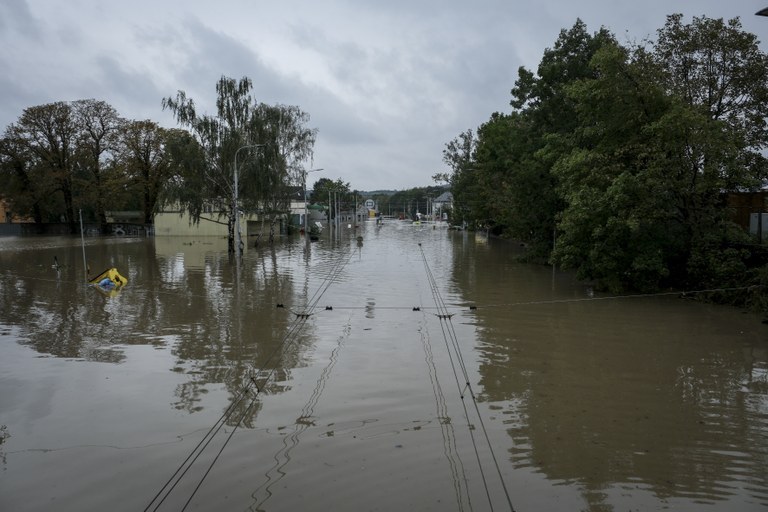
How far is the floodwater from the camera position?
5.90 meters

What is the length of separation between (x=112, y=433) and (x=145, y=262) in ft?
88.7

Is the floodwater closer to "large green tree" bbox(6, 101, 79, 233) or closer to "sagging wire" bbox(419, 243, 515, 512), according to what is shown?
"sagging wire" bbox(419, 243, 515, 512)

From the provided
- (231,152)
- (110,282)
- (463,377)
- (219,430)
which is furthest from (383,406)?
(231,152)

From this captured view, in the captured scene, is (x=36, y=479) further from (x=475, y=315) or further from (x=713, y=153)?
(x=713, y=153)

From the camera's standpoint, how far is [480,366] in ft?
34.9

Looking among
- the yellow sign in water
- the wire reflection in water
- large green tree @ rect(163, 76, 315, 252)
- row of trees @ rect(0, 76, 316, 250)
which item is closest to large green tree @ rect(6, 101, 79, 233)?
row of trees @ rect(0, 76, 316, 250)

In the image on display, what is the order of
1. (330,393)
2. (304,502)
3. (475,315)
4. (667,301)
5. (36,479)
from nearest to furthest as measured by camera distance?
(304,502) → (36,479) → (330,393) → (475,315) → (667,301)

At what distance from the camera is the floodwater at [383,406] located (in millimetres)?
5902

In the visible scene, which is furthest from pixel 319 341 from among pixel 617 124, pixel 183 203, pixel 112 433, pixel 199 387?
pixel 183 203

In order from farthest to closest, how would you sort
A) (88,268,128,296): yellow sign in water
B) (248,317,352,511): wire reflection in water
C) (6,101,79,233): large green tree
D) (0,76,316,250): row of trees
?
1. (6,101,79,233): large green tree
2. (0,76,316,250): row of trees
3. (88,268,128,296): yellow sign in water
4. (248,317,352,511): wire reflection in water

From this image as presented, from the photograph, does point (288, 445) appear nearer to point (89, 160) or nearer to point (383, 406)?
point (383, 406)

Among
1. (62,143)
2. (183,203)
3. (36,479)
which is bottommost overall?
(36,479)

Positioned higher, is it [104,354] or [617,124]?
[617,124]

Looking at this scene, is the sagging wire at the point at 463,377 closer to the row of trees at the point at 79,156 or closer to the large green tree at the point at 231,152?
the large green tree at the point at 231,152
